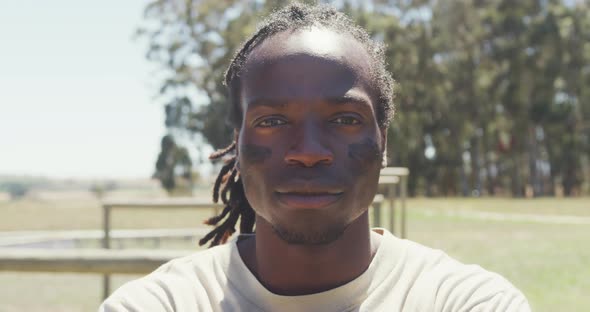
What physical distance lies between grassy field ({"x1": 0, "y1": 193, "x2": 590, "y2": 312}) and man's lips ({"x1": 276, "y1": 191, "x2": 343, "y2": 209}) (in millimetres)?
5539

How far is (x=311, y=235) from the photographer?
1.33 metres

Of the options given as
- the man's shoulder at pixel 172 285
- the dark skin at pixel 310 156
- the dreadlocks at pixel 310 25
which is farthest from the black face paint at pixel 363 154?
the man's shoulder at pixel 172 285

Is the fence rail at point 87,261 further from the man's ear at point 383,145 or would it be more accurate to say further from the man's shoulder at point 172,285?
the man's ear at point 383,145

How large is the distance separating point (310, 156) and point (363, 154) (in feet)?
0.41

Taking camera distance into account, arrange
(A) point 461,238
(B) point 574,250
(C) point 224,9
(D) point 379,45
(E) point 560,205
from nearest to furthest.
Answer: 1. (D) point 379,45
2. (B) point 574,250
3. (A) point 461,238
4. (E) point 560,205
5. (C) point 224,9

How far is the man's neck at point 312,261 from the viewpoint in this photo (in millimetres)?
1402

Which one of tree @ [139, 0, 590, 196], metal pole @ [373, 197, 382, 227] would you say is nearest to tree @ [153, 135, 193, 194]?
tree @ [139, 0, 590, 196]

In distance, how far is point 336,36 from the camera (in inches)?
56.9

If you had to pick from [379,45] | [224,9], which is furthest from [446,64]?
[379,45]

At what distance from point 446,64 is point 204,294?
106 feet

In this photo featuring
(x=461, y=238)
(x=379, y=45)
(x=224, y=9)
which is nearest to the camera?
(x=379, y=45)

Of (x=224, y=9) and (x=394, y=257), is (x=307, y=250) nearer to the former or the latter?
(x=394, y=257)

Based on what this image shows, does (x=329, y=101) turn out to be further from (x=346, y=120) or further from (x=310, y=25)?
(x=310, y=25)

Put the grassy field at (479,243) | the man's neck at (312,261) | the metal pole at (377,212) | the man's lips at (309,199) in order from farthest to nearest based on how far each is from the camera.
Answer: the grassy field at (479,243) → the metal pole at (377,212) → the man's neck at (312,261) → the man's lips at (309,199)
